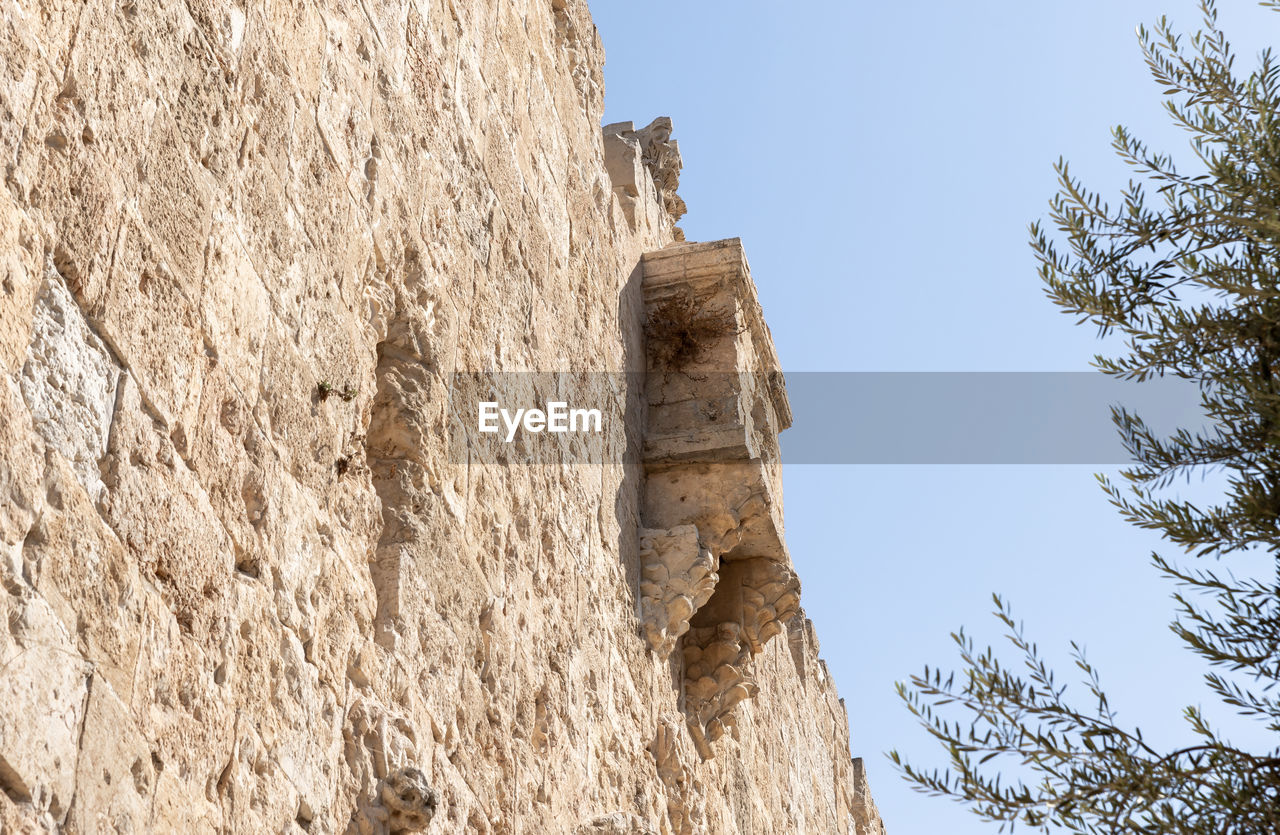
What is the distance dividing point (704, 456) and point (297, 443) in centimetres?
356

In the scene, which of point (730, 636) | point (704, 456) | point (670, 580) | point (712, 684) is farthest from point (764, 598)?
point (670, 580)

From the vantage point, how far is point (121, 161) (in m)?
2.80

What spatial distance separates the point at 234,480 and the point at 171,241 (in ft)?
1.61

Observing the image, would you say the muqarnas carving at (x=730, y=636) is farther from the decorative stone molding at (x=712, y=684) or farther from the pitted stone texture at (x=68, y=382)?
the pitted stone texture at (x=68, y=382)

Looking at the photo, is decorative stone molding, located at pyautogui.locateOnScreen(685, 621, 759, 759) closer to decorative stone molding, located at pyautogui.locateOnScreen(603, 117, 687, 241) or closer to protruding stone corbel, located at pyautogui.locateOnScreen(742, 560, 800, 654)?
protruding stone corbel, located at pyautogui.locateOnScreen(742, 560, 800, 654)

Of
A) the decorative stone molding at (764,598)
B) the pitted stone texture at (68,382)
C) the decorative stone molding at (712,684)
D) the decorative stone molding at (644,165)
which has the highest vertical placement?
the decorative stone molding at (644,165)

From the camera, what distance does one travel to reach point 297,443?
343 cm

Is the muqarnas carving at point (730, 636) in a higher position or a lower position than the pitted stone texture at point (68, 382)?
higher

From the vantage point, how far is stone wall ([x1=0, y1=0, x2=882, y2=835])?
251 cm

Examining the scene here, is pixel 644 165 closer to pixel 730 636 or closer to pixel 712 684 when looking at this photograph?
pixel 730 636

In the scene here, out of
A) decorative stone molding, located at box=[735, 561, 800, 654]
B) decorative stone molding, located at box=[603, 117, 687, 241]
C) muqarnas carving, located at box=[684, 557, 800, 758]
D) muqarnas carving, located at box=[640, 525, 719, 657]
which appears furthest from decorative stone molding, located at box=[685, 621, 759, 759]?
decorative stone molding, located at box=[603, 117, 687, 241]

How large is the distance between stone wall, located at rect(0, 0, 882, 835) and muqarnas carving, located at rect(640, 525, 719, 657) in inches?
5.1

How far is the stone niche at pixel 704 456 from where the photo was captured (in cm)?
657

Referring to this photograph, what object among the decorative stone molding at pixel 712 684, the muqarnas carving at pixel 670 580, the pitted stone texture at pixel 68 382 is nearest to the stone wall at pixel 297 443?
the pitted stone texture at pixel 68 382
